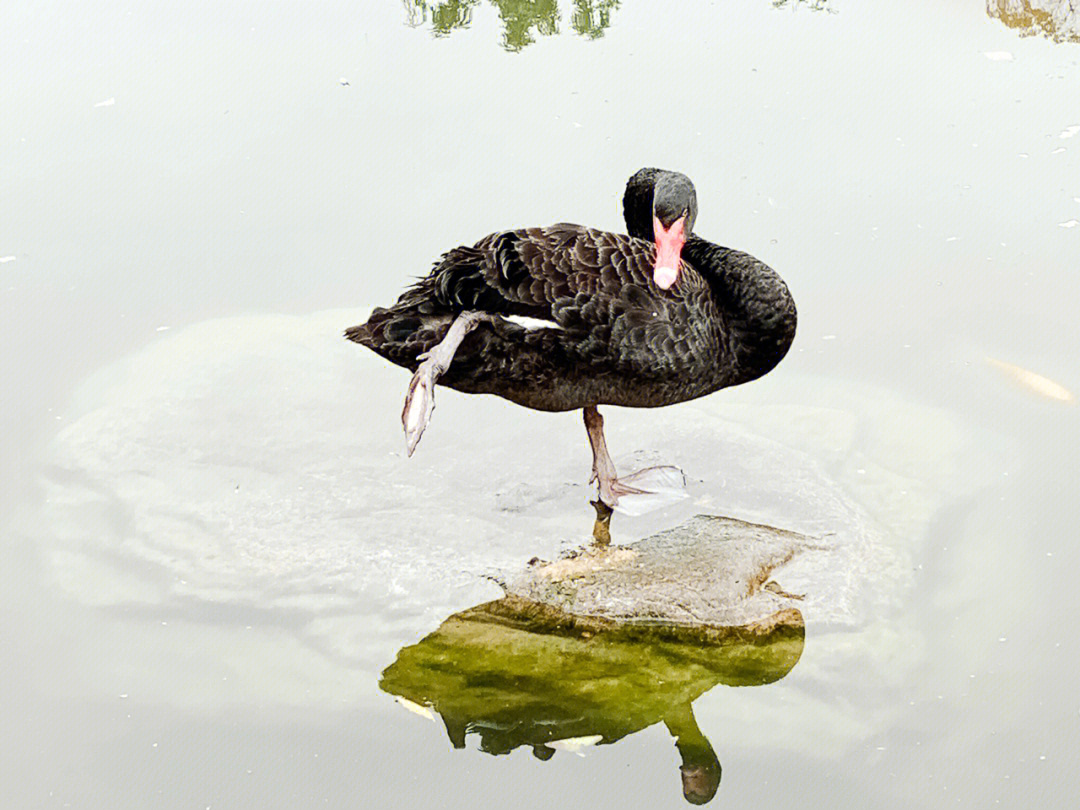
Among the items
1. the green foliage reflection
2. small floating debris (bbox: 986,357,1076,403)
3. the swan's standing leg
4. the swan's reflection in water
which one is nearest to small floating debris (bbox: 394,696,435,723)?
the swan's reflection in water

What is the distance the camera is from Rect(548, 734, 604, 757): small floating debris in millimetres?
3047

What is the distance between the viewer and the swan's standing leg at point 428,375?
127 inches

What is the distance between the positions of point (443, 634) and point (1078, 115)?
3784 millimetres

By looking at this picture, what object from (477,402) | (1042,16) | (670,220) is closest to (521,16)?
(1042,16)

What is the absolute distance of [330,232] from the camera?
523 centimetres

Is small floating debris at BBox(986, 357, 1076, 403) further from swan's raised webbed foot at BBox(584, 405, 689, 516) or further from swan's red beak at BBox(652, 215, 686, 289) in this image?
swan's red beak at BBox(652, 215, 686, 289)

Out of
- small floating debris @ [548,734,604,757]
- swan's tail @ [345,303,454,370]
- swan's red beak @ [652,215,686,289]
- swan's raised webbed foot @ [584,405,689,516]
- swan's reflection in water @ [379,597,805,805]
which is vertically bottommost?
small floating debris @ [548,734,604,757]

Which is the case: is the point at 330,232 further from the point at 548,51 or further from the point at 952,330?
the point at 952,330

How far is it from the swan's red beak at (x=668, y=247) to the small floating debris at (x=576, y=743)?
1140 millimetres

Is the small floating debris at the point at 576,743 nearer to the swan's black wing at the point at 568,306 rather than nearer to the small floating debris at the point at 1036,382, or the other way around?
the swan's black wing at the point at 568,306

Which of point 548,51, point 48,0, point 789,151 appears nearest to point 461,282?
point 789,151

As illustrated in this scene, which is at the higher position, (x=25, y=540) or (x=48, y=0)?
(x=48, y=0)

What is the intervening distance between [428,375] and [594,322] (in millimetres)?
483

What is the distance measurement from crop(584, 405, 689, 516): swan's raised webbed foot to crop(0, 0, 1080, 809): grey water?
1.8 inches
